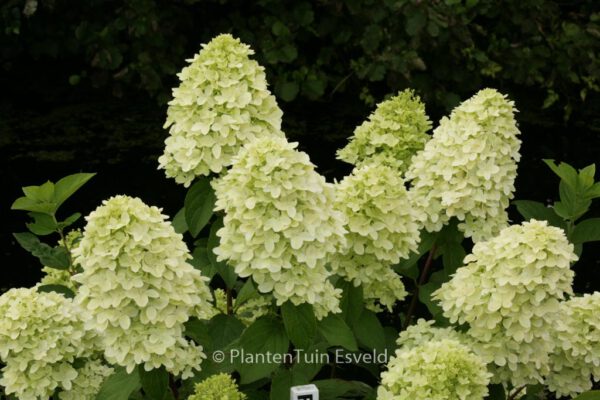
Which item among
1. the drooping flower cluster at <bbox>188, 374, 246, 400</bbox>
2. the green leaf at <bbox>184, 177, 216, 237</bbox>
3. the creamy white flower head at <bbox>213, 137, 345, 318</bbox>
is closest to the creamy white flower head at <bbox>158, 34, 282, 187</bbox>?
the green leaf at <bbox>184, 177, 216, 237</bbox>

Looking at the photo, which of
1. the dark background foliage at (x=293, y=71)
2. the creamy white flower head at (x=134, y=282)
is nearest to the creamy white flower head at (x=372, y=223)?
the creamy white flower head at (x=134, y=282)

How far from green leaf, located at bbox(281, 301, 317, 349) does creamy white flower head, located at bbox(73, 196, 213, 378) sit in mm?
175

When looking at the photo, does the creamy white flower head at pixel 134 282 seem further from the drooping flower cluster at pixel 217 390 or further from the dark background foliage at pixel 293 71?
the dark background foliage at pixel 293 71

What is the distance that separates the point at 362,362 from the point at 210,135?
677 mm

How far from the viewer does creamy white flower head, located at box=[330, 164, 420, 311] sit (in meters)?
1.99

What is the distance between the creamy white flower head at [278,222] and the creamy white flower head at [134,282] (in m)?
0.12

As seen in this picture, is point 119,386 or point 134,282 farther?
point 119,386

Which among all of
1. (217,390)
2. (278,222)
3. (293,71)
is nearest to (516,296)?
(278,222)

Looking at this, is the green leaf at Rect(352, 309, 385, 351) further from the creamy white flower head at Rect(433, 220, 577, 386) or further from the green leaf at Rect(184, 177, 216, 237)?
the green leaf at Rect(184, 177, 216, 237)

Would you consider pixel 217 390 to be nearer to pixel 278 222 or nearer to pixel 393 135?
pixel 278 222

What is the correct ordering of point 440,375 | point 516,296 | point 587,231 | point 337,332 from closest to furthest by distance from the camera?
point 440,375, point 516,296, point 337,332, point 587,231

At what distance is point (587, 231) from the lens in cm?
232

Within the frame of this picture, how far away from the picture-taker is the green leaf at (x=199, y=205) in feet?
6.93

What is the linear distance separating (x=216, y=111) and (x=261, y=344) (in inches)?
20.0
